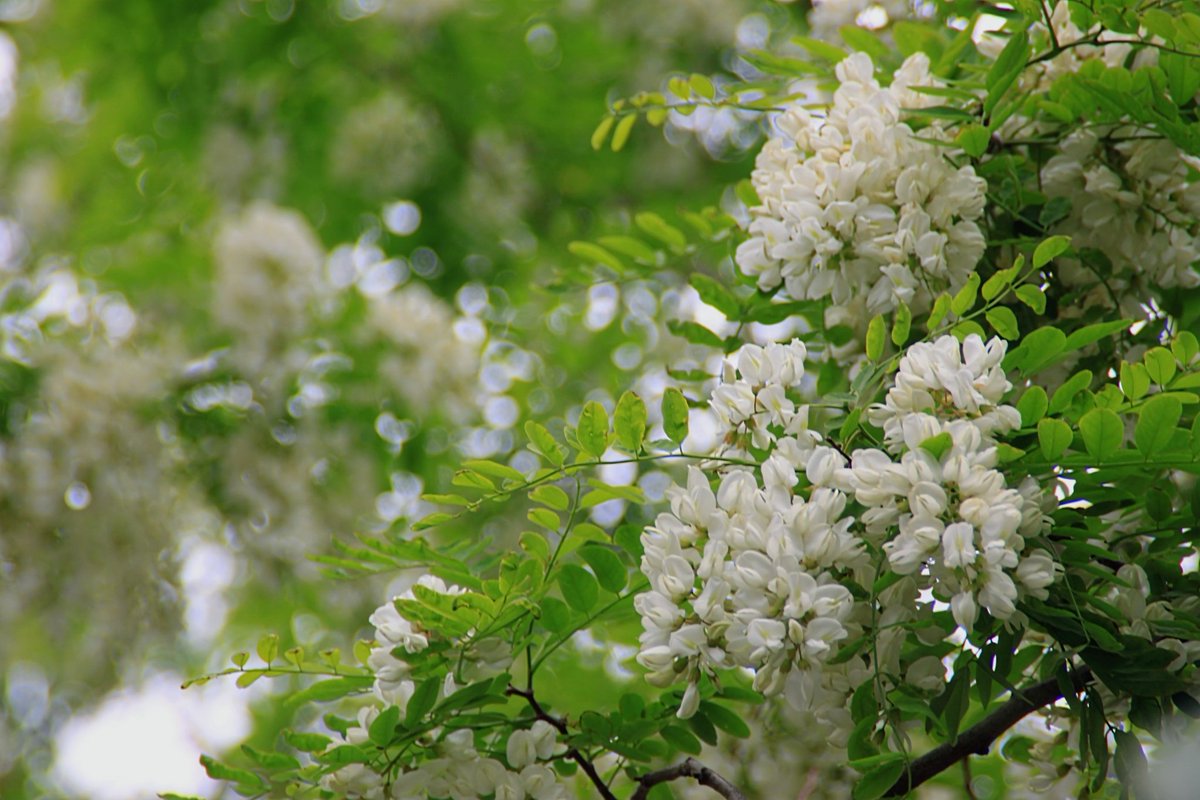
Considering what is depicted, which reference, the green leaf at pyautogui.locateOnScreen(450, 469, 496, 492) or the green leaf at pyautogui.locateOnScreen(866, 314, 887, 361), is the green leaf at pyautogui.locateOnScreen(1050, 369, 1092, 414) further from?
the green leaf at pyautogui.locateOnScreen(450, 469, 496, 492)

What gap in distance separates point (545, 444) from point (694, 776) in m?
0.35

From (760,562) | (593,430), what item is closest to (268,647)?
(593,430)

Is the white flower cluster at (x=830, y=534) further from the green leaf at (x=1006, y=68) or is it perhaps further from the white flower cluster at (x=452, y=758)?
the green leaf at (x=1006, y=68)

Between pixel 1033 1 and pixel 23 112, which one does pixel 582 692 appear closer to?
pixel 1033 1

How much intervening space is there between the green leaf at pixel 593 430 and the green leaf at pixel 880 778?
35 cm

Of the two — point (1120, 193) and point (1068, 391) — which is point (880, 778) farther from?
point (1120, 193)

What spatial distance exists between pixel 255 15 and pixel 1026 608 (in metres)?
3.04

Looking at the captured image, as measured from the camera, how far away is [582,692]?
1.88 metres

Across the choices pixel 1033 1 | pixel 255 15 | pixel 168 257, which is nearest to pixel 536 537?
pixel 1033 1

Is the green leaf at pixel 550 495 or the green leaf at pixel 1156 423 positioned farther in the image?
the green leaf at pixel 550 495

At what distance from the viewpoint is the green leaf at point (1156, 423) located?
34.5 inches

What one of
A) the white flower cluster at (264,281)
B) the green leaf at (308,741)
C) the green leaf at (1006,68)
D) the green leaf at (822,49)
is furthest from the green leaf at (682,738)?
the white flower cluster at (264,281)

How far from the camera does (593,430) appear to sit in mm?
1005

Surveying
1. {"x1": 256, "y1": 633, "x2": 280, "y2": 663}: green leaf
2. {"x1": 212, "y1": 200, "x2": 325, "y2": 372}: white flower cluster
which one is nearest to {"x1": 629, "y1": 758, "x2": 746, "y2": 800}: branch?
{"x1": 256, "y1": 633, "x2": 280, "y2": 663}: green leaf
